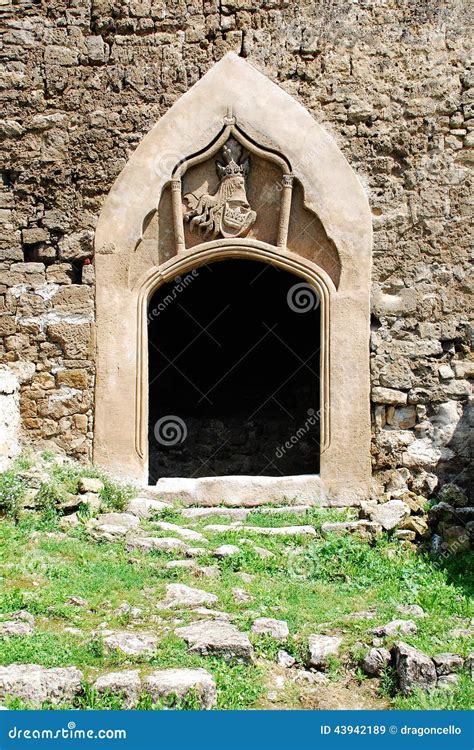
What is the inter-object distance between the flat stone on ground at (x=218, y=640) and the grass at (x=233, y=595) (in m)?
0.05

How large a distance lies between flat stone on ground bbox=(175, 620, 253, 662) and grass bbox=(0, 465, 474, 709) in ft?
0.15

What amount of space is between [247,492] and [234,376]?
4.49 meters

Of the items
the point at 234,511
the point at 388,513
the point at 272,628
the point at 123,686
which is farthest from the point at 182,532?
the point at 123,686

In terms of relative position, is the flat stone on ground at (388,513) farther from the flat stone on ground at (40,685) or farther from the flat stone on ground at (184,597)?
the flat stone on ground at (40,685)

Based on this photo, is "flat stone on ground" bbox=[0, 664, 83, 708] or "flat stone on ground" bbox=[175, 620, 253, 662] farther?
"flat stone on ground" bbox=[175, 620, 253, 662]

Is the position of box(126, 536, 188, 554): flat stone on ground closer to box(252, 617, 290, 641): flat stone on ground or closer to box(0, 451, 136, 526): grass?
box(0, 451, 136, 526): grass

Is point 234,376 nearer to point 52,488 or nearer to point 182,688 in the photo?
point 52,488

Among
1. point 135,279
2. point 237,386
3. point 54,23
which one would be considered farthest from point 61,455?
point 237,386

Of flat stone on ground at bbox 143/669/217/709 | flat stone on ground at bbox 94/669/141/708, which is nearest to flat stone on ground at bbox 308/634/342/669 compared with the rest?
flat stone on ground at bbox 143/669/217/709

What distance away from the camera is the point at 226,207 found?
784cm

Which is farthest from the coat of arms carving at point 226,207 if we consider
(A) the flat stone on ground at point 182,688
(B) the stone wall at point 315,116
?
(A) the flat stone on ground at point 182,688

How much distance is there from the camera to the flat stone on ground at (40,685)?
379 centimetres

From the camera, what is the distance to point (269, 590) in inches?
212

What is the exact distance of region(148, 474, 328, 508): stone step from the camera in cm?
743
